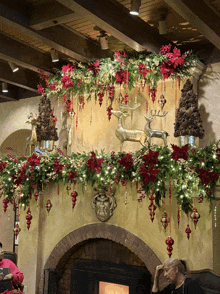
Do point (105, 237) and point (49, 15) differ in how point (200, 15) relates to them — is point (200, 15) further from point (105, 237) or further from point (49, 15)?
point (105, 237)

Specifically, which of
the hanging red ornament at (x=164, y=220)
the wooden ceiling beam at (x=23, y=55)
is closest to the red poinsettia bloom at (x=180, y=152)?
A: the hanging red ornament at (x=164, y=220)

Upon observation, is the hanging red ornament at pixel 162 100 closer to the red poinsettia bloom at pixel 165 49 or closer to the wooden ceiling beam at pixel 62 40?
the red poinsettia bloom at pixel 165 49

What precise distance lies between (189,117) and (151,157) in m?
0.61

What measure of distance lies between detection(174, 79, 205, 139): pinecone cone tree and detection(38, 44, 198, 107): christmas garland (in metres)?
0.38

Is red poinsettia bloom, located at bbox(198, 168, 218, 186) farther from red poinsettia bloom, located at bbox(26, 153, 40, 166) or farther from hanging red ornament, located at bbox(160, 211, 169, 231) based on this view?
red poinsettia bloom, located at bbox(26, 153, 40, 166)

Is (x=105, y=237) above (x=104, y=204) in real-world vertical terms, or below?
below

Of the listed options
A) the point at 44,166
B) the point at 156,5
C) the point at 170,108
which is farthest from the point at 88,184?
the point at 156,5

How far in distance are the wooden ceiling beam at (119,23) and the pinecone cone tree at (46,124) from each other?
1.65 metres

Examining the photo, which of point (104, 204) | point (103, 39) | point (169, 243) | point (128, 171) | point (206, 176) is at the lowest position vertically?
point (169, 243)

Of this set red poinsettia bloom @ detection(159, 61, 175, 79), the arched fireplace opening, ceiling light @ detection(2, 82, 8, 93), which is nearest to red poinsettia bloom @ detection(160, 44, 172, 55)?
red poinsettia bloom @ detection(159, 61, 175, 79)

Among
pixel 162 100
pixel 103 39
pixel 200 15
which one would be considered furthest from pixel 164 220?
pixel 103 39

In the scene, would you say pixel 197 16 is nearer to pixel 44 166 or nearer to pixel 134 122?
pixel 134 122

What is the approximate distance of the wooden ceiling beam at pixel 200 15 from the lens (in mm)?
3176

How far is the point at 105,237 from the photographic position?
455 cm
